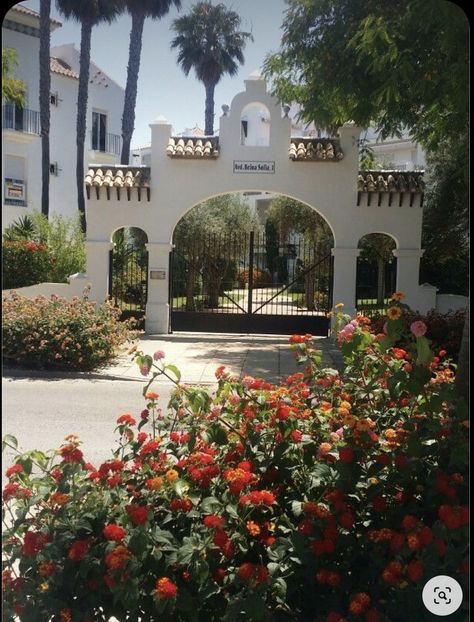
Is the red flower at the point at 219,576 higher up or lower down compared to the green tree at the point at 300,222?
lower down

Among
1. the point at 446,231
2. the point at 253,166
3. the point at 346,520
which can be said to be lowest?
the point at 346,520

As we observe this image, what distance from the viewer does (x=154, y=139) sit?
16516 mm

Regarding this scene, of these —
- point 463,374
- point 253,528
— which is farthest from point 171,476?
point 463,374

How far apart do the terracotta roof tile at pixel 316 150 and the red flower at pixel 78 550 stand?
1423 centimetres

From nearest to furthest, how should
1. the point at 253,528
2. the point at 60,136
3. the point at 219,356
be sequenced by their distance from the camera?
the point at 253,528 < the point at 219,356 < the point at 60,136

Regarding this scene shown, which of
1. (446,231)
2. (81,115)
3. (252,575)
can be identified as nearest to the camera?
(252,575)

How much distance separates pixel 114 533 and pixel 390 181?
14.6 meters

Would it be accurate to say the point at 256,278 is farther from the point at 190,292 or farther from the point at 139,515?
the point at 139,515

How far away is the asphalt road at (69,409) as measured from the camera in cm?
721

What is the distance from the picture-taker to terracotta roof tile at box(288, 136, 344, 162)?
52.6 feet

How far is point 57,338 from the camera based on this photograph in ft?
38.5

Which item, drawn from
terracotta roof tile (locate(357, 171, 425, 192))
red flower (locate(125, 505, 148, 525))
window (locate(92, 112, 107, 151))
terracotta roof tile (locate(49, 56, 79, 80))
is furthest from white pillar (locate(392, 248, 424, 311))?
window (locate(92, 112, 107, 151))

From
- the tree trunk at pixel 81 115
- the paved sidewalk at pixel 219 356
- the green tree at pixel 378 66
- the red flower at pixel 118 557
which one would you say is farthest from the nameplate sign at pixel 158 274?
the red flower at pixel 118 557

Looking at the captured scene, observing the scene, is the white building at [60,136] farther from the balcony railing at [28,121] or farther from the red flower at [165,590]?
the red flower at [165,590]
